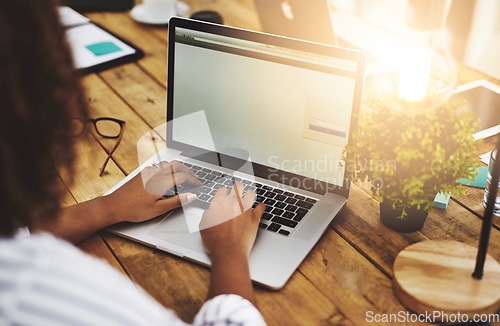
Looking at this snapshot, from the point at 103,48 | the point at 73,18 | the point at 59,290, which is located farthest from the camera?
the point at 73,18

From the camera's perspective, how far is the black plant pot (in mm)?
857

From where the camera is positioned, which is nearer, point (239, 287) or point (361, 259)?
point (239, 287)

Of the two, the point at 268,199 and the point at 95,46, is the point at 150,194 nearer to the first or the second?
the point at 268,199

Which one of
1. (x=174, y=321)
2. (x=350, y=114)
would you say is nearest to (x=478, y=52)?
(x=350, y=114)

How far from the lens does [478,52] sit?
2.53 meters

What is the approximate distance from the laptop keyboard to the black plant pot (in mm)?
141

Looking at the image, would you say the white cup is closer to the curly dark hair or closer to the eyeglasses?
the eyeglasses

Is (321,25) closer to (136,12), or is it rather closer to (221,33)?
(221,33)

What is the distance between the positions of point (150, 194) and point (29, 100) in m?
0.46

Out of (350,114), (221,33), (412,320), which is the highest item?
(221,33)

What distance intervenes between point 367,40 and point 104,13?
3.57ft

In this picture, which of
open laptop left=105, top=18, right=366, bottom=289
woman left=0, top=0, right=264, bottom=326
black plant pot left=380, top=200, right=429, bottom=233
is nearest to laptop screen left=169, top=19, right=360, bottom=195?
open laptop left=105, top=18, right=366, bottom=289

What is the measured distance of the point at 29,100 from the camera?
0.48m

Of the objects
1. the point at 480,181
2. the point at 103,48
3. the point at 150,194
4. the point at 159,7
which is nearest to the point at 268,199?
the point at 150,194
